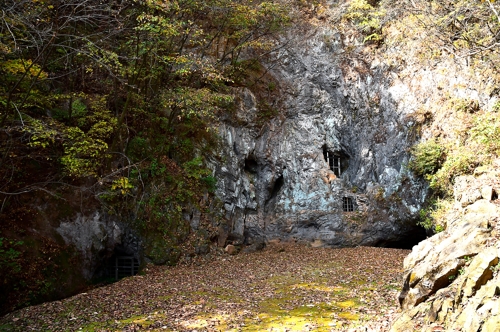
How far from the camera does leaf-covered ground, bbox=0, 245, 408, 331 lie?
6.86 metres

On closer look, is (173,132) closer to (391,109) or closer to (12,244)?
(12,244)

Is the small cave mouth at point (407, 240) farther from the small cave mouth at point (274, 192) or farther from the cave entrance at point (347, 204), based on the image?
the small cave mouth at point (274, 192)

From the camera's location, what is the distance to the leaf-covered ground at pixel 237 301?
6.86 metres

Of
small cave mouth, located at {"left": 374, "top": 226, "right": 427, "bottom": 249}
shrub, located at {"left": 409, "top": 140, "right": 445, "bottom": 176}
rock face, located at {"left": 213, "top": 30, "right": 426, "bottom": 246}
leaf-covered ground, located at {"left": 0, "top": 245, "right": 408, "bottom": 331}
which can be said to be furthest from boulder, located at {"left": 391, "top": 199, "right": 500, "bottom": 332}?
small cave mouth, located at {"left": 374, "top": 226, "right": 427, "bottom": 249}

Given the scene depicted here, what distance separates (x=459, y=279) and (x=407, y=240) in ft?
40.1

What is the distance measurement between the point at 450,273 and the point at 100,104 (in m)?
11.0

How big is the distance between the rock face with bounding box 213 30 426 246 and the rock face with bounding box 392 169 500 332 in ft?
30.3

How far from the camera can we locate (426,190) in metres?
15.2

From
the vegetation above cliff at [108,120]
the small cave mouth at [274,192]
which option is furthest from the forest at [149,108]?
the small cave mouth at [274,192]

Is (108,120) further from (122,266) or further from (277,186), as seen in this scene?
(277,186)

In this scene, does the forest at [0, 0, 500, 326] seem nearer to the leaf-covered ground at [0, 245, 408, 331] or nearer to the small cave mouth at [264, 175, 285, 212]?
the leaf-covered ground at [0, 245, 408, 331]

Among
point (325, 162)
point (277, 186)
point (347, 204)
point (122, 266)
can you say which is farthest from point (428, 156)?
point (122, 266)

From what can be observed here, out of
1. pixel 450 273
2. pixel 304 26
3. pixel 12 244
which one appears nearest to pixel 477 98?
pixel 304 26

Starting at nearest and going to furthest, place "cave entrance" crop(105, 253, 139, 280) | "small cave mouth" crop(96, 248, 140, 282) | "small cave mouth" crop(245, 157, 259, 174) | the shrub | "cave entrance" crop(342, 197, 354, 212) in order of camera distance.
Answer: "small cave mouth" crop(96, 248, 140, 282) < "cave entrance" crop(105, 253, 139, 280) < the shrub < "cave entrance" crop(342, 197, 354, 212) < "small cave mouth" crop(245, 157, 259, 174)
